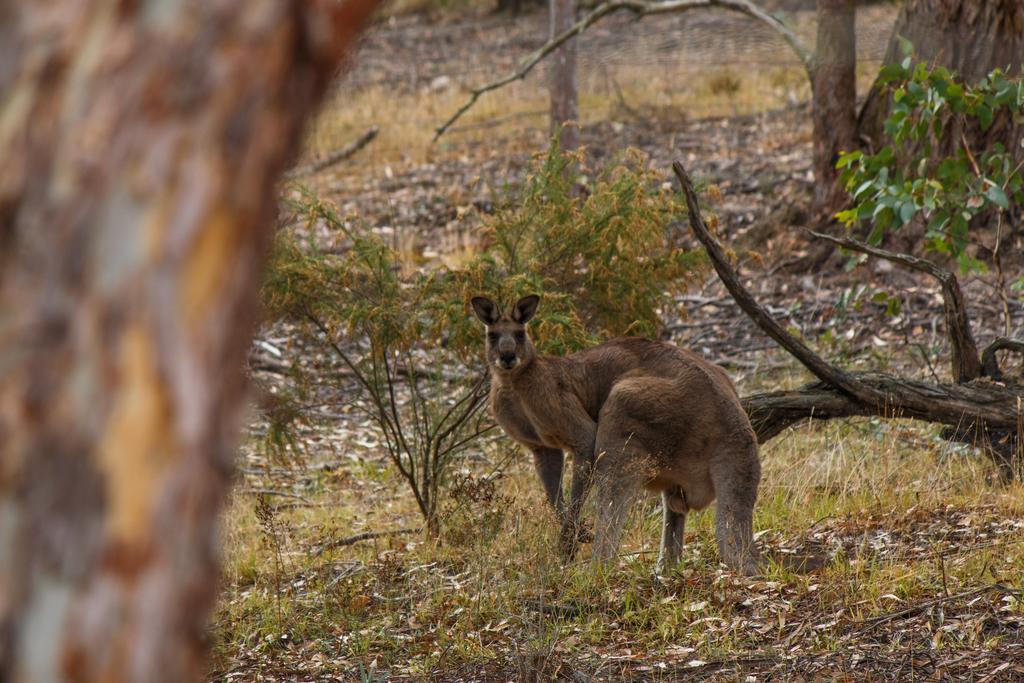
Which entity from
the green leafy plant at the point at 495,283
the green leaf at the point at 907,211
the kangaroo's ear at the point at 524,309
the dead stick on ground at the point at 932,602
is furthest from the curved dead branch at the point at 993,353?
the kangaroo's ear at the point at 524,309

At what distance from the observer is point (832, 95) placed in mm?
11781

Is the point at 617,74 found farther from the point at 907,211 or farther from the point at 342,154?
the point at 907,211

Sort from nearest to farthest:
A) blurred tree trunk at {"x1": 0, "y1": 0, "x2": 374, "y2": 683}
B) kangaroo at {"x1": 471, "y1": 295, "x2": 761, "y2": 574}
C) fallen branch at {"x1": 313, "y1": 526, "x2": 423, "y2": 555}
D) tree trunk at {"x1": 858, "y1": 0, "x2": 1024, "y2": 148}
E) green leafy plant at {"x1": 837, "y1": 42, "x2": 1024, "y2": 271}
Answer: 1. blurred tree trunk at {"x1": 0, "y1": 0, "x2": 374, "y2": 683}
2. kangaroo at {"x1": 471, "y1": 295, "x2": 761, "y2": 574}
3. green leafy plant at {"x1": 837, "y1": 42, "x2": 1024, "y2": 271}
4. fallen branch at {"x1": 313, "y1": 526, "x2": 423, "y2": 555}
5. tree trunk at {"x1": 858, "y1": 0, "x2": 1024, "y2": 148}

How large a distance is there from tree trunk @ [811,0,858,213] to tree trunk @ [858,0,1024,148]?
68cm

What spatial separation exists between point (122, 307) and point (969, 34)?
10493 mm

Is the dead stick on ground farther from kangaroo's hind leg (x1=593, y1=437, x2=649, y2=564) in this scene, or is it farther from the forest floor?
kangaroo's hind leg (x1=593, y1=437, x2=649, y2=564)

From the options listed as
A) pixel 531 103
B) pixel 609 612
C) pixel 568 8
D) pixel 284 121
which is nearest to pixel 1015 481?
pixel 609 612

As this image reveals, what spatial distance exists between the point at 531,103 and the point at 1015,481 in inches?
547

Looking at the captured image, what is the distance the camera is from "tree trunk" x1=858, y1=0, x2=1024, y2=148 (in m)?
10.4

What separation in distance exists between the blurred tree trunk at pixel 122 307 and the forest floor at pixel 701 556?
2.98 m

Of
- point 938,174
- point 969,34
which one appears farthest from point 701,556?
point 969,34

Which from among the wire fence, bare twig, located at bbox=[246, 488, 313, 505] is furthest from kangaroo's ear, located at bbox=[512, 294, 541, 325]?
the wire fence

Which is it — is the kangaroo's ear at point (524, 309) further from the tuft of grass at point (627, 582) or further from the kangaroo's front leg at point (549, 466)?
the tuft of grass at point (627, 582)

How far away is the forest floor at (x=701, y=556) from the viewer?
4766 mm
